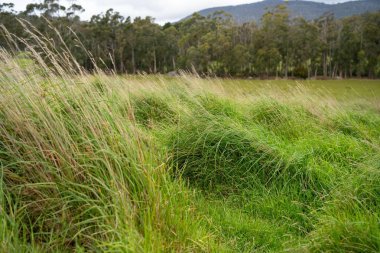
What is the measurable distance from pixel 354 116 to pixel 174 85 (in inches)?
184

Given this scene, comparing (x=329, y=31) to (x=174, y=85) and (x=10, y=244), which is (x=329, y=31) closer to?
(x=174, y=85)

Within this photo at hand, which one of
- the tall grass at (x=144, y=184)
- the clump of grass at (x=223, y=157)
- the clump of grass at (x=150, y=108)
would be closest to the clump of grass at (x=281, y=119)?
the tall grass at (x=144, y=184)

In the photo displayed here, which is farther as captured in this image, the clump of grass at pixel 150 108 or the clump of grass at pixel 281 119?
the clump of grass at pixel 150 108

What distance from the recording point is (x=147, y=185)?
7.97 feet

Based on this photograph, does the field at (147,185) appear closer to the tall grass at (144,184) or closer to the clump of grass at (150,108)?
the tall grass at (144,184)

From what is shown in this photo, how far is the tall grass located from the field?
0.5 inches

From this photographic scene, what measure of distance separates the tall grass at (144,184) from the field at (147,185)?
13mm

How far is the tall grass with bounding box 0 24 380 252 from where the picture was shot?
2.22 meters

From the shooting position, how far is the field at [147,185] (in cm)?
221

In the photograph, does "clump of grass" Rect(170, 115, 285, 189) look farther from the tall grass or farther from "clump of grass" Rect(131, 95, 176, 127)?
Result: "clump of grass" Rect(131, 95, 176, 127)

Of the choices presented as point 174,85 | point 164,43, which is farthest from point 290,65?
point 174,85

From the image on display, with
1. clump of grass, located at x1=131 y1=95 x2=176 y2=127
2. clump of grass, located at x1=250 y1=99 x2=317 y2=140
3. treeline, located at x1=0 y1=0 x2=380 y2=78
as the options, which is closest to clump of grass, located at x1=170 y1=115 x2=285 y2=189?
clump of grass, located at x1=250 y1=99 x2=317 y2=140

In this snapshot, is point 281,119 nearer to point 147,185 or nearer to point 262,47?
point 147,185

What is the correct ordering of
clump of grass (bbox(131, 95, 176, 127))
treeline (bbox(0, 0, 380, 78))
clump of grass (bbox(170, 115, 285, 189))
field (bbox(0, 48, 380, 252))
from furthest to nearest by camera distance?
treeline (bbox(0, 0, 380, 78))
clump of grass (bbox(131, 95, 176, 127))
clump of grass (bbox(170, 115, 285, 189))
field (bbox(0, 48, 380, 252))
